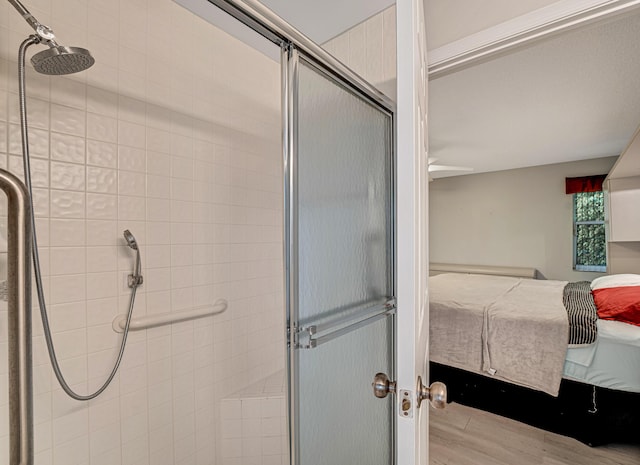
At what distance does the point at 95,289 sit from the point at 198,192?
2.03ft

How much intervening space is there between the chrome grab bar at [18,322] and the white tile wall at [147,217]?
0.70 m

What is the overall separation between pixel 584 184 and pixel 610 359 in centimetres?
328

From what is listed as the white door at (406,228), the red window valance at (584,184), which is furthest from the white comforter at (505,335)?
the red window valance at (584,184)

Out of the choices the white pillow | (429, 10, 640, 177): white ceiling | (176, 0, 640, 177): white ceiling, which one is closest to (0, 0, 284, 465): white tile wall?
(176, 0, 640, 177): white ceiling

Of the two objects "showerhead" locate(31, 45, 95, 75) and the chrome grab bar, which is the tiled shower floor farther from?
"showerhead" locate(31, 45, 95, 75)

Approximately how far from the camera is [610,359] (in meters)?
2.02

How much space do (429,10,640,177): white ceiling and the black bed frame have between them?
210 centimetres

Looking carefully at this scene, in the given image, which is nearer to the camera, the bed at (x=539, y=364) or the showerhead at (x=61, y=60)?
the showerhead at (x=61, y=60)

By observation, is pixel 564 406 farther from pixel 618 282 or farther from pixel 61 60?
pixel 61 60

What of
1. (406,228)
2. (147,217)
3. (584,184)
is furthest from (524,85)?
(584,184)

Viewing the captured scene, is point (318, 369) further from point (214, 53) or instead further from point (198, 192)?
point (214, 53)

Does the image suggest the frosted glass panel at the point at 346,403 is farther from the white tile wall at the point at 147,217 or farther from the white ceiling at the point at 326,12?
the white ceiling at the point at 326,12

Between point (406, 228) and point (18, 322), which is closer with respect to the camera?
point (18, 322)

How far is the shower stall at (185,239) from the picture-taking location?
3.20 feet
